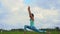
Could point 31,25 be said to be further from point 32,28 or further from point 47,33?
point 47,33

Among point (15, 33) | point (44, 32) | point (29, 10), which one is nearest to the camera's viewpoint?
point (29, 10)

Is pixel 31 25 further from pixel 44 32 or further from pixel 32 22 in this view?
pixel 44 32

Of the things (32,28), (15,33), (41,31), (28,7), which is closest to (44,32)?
(41,31)

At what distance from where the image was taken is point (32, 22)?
13.2 metres

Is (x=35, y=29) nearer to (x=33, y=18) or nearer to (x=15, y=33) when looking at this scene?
(x=33, y=18)

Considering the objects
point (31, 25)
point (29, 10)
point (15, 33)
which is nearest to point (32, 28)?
point (31, 25)

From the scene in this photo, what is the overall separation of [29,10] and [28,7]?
0.19 m

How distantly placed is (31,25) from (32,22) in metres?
0.18

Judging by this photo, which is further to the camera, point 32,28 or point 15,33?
point 15,33

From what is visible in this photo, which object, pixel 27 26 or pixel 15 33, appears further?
pixel 15 33

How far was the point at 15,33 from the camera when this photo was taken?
4875cm

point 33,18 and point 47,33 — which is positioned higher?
point 33,18

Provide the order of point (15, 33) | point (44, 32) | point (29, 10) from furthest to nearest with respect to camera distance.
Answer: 1. point (15, 33)
2. point (44, 32)
3. point (29, 10)

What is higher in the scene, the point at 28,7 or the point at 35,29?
the point at 28,7
